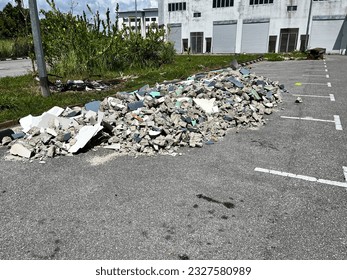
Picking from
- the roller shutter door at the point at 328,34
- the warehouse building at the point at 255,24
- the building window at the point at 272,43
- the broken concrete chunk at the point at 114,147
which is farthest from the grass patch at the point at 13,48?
the roller shutter door at the point at 328,34

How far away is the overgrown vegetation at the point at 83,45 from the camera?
13344 millimetres

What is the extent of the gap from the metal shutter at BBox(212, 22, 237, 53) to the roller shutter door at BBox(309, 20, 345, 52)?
1128cm

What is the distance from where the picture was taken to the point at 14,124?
22.0ft

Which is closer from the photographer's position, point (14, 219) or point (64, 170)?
point (14, 219)

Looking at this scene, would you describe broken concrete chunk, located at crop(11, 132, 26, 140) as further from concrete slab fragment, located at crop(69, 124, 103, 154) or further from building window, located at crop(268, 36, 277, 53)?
building window, located at crop(268, 36, 277, 53)

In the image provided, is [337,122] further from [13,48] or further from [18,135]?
[13,48]

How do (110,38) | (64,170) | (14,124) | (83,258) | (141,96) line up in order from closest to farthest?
(83,258) < (64,170) < (14,124) < (141,96) < (110,38)

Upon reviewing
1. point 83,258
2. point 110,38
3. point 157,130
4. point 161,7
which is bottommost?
point 83,258

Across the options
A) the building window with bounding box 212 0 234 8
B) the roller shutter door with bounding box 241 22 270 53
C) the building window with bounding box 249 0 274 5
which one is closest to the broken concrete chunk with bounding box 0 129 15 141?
the roller shutter door with bounding box 241 22 270 53

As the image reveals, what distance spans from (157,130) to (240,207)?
2592 mm

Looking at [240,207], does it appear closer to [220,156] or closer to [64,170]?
[220,156]

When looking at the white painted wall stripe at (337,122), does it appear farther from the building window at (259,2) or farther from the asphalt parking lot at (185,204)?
the building window at (259,2)

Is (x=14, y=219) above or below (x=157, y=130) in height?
below

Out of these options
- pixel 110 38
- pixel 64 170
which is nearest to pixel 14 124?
pixel 64 170
